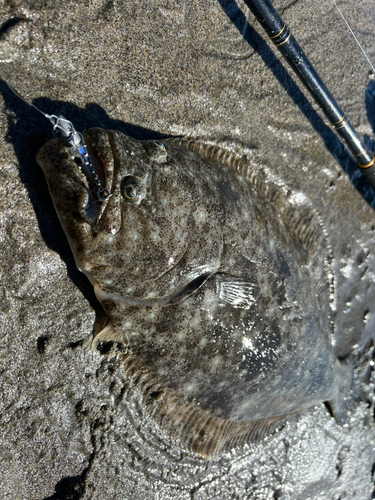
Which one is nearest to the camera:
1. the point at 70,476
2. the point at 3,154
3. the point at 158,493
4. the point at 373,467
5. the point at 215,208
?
the point at 3,154

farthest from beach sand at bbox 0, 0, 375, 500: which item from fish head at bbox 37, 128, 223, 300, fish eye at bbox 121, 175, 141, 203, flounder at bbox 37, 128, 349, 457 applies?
fish eye at bbox 121, 175, 141, 203

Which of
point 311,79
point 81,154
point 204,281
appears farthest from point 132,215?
point 311,79

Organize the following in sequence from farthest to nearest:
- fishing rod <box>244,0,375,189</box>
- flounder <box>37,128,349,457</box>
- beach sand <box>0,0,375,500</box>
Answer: fishing rod <box>244,0,375,189</box> < beach sand <box>0,0,375,500</box> < flounder <box>37,128,349,457</box>

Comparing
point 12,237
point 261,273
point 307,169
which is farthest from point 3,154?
point 307,169

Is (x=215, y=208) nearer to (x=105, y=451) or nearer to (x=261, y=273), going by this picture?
(x=261, y=273)

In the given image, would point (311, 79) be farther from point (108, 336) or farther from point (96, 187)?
point (108, 336)

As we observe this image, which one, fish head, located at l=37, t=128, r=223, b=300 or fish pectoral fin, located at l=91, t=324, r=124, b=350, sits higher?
fish head, located at l=37, t=128, r=223, b=300

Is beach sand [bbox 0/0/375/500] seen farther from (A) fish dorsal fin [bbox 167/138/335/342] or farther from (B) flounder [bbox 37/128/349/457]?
(B) flounder [bbox 37/128/349/457]

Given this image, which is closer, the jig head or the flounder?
the jig head

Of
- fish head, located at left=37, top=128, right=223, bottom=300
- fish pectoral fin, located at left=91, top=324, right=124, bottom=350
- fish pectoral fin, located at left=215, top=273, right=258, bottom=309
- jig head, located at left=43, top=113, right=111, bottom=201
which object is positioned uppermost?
jig head, located at left=43, top=113, right=111, bottom=201
